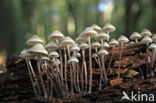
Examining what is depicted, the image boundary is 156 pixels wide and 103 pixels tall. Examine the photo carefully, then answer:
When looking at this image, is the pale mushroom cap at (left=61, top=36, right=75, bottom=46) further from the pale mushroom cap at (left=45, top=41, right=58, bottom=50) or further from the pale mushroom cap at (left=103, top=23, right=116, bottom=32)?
the pale mushroom cap at (left=103, top=23, right=116, bottom=32)

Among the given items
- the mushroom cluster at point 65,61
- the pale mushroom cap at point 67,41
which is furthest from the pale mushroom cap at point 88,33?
the pale mushroom cap at point 67,41

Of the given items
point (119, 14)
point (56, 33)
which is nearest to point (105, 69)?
point (56, 33)

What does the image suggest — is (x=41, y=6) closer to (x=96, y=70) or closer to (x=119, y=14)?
(x=119, y=14)

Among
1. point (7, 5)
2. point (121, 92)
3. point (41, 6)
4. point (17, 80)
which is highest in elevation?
point (41, 6)

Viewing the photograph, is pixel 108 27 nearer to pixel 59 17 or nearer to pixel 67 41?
pixel 67 41

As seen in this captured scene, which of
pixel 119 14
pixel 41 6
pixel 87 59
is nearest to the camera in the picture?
pixel 87 59

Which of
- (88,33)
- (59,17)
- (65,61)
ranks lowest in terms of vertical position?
(65,61)

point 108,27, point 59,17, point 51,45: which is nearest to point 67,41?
point 51,45
